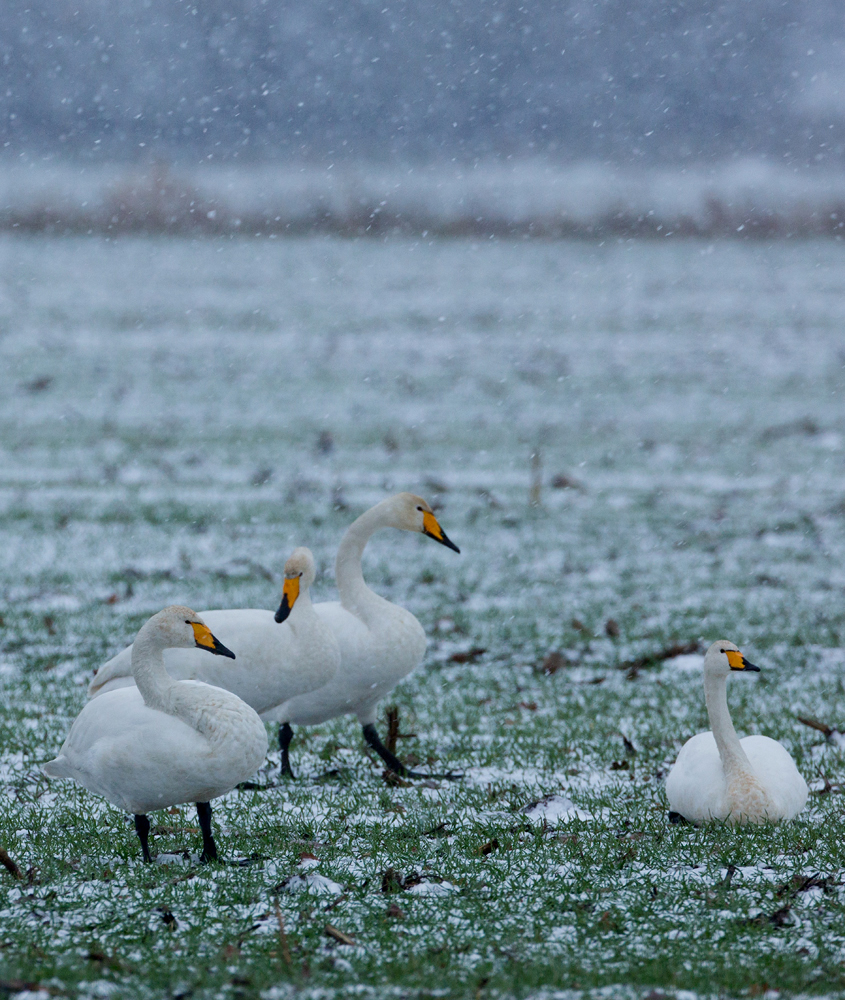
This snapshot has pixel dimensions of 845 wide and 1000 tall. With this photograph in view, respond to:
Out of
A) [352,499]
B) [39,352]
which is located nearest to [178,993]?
[352,499]

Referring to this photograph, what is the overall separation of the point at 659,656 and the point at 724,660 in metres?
3.54

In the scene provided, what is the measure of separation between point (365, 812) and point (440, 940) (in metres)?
1.64

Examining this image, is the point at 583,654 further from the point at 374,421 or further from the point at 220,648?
the point at 374,421

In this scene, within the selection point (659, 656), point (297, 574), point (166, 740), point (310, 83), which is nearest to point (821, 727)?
point (659, 656)

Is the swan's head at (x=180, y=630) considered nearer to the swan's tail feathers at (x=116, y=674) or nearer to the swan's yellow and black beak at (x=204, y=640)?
the swan's yellow and black beak at (x=204, y=640)

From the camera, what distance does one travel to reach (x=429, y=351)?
26.4 metres

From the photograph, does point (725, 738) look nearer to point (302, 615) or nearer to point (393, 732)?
point (393, 732)

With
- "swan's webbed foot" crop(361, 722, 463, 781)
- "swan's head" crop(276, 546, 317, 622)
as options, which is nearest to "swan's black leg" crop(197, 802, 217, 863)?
"swan's head" crop(276, 546, 317, 622)

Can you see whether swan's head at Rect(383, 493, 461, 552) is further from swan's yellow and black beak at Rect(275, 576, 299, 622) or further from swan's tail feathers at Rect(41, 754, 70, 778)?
swan's tail feathers at Rect(41, 754, 70, 778)

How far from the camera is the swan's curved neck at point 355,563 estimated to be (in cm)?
700

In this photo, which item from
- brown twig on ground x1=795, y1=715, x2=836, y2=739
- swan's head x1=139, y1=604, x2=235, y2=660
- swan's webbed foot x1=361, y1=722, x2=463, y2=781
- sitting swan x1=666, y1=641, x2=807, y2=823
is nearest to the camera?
swan's head x1=139, y1=604, x2=235, y2=660

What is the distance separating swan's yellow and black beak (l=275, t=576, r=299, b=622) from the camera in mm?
6094

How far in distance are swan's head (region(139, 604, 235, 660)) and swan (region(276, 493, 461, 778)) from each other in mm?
1513

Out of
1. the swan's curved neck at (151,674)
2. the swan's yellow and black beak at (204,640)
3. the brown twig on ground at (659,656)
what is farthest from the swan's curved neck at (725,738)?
the brown twig on ground at (659,656)
